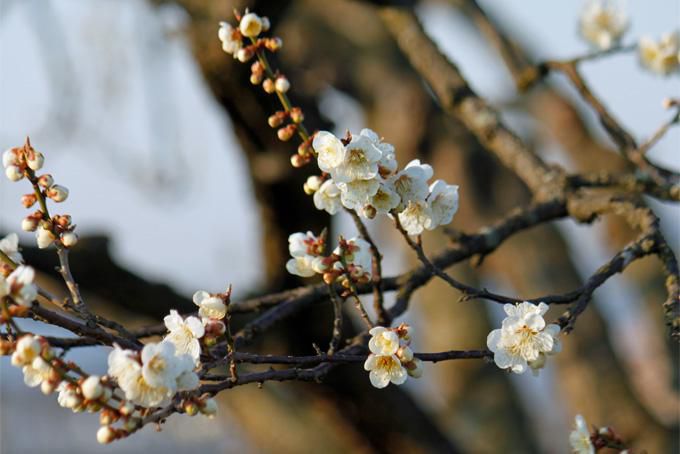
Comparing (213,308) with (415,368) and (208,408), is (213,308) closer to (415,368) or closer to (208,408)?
(208,408)

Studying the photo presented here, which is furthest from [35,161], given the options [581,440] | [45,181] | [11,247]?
[581,440]

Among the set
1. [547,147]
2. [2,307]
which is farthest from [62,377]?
[547,147]

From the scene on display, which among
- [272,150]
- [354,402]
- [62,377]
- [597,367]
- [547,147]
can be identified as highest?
[547,147]

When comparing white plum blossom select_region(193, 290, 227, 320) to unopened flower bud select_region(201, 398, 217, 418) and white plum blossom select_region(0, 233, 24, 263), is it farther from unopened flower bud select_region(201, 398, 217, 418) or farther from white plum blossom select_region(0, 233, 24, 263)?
white plum blossom select_region(0, 233, 24, 263)

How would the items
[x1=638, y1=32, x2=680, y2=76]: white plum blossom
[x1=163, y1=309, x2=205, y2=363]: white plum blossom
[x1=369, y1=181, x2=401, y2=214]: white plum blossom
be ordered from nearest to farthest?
1. [x1=163, y1=309, x2=205, y2=363]: white plum blossom
2. [x1=369, y1=181, x2=401, y2=214]: white plum blossom
3. [x1=638, y1=32, x2=680, y2=76]: white plum blossom

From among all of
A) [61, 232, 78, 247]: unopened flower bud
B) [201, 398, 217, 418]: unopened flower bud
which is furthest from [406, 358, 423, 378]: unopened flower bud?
[61, 232, 78, 247]: unopened flower bud

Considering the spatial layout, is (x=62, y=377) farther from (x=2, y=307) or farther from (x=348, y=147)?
(x=348, y=147)
